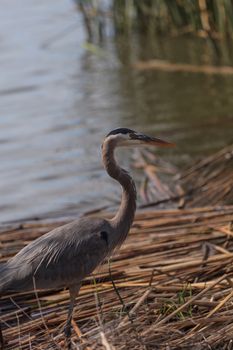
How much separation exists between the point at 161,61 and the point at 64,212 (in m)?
5.41

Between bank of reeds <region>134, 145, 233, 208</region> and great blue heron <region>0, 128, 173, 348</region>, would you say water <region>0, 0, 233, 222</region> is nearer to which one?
bank of reeds <region>134, 145, 233, 208</region>

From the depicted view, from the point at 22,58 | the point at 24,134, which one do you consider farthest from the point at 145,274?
the point at 22,58

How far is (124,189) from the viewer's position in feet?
14.9

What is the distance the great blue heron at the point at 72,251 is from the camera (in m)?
4.24

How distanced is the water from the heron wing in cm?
306

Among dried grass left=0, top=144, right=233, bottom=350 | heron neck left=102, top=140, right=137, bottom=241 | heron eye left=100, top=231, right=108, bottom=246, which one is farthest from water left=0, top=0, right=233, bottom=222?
heron eye left=100, top=231, right=108, bottom=246

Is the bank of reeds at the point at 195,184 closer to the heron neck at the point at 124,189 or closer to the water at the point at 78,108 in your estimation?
the water at the point at 78,108

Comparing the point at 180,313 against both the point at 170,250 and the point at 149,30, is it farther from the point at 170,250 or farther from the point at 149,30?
the point at 149,30

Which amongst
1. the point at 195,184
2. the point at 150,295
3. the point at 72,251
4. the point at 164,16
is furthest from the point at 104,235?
the point at 164,16

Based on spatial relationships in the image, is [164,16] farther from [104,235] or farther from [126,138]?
[104,235]

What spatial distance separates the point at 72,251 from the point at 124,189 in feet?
1.52

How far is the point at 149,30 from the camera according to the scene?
13992mm

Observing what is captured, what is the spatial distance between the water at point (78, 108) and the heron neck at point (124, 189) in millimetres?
2945

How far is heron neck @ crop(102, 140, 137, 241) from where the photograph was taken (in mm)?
4469
